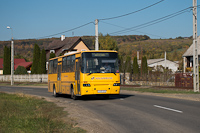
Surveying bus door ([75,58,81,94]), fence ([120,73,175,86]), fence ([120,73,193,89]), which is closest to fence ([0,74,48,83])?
fence ([120,73,175,86])

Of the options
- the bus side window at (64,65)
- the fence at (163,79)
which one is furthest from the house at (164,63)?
the bus side window at (64,65)

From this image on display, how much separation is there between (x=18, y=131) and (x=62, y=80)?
15.0 metres

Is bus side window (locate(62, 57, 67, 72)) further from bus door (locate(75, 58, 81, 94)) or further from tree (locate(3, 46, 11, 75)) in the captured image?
tree (locate(3, 46, 11, 75))

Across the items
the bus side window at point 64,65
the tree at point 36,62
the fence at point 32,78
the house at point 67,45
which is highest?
the house at point 67,45

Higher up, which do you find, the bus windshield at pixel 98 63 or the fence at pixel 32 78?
the bus windshield at pixel 98 63

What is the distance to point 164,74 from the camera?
43406 mm

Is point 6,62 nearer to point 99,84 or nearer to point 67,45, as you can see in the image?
point 67,45

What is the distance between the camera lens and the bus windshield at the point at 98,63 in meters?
19.8

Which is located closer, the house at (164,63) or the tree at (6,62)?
the tree at (6,62)

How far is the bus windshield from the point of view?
19812 millimetres

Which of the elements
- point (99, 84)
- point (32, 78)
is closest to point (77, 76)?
point (99, 84)

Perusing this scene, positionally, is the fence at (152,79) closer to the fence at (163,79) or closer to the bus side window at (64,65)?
the fence at (163,79)

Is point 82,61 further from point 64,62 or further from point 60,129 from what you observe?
point 60,129

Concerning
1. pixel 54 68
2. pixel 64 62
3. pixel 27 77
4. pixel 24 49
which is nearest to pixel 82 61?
pixel 64 62
